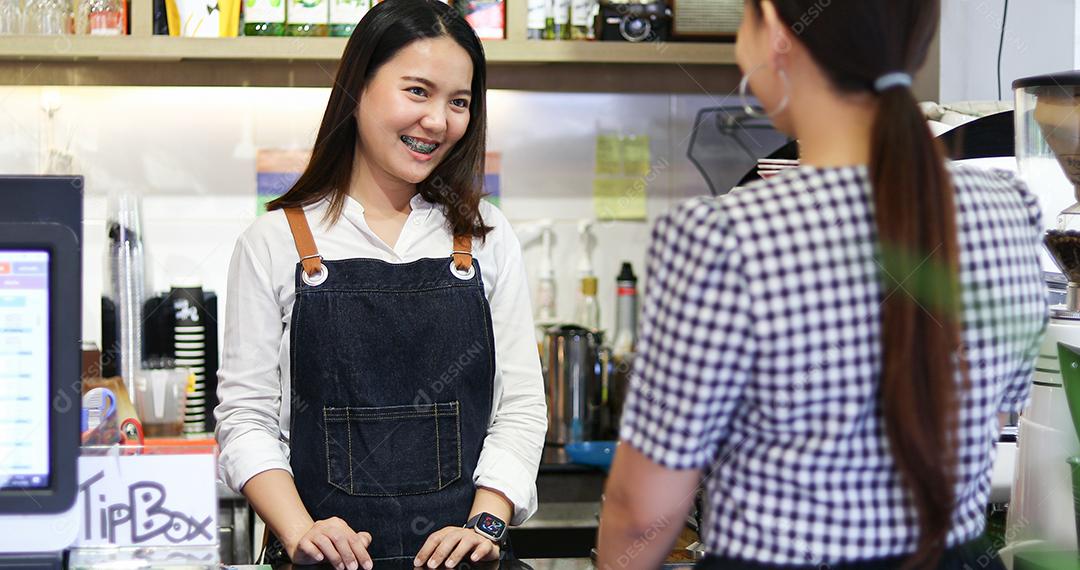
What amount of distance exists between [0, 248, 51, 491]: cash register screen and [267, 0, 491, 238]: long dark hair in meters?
0.66

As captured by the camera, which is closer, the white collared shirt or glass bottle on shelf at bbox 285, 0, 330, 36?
the white collared shirt

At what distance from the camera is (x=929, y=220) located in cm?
81

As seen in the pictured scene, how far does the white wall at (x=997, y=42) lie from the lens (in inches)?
78.2

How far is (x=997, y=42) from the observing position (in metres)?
2.07

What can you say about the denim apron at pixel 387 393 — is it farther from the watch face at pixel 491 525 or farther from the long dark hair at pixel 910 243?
the long dark hair at pixel 910 243

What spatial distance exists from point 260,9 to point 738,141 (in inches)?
46.2

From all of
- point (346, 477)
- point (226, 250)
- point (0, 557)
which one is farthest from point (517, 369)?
point (226, 250)

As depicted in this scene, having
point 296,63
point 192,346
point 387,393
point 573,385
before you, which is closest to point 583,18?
point 296,63

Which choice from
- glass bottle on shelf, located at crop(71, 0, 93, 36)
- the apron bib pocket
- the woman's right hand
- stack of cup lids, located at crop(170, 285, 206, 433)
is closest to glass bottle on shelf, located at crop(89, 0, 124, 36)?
glass bottle on shelf, located at crop(71, 0, 93, 36)

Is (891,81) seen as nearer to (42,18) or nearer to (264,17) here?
(264,17)

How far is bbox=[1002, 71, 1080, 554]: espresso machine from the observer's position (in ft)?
4.12

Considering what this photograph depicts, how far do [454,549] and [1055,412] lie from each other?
0.71 m

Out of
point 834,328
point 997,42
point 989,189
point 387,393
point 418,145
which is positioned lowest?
point 387,393

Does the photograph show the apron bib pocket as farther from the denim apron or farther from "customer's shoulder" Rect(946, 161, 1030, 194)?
"customer's shoulder" Rect(946, 161, 1030, 194)
